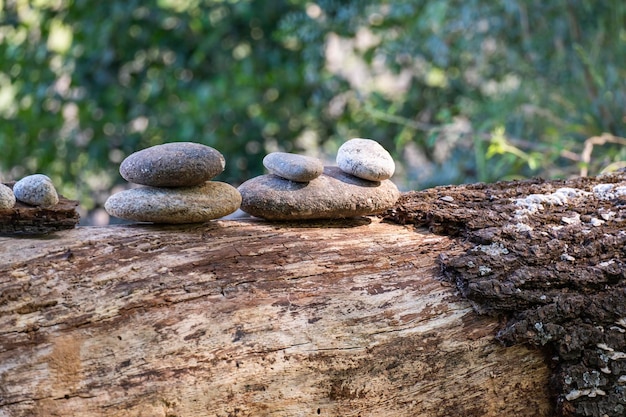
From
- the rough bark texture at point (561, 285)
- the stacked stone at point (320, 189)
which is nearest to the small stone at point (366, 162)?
the stacked stone at point (320, 189)

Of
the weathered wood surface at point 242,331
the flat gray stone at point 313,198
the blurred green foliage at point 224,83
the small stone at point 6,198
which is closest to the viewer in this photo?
the weathered wood surface at point 242,331

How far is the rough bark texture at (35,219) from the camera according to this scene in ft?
4.43

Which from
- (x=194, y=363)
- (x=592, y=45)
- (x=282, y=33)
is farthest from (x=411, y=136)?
(x=194, y=363)

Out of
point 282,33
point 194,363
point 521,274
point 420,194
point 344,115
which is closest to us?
point 194,363

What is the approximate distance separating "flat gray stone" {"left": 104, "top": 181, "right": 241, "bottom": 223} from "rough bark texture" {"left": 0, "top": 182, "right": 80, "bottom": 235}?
8 cm

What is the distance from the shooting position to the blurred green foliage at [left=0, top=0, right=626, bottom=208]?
3732mm

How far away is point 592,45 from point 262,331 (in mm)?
2370

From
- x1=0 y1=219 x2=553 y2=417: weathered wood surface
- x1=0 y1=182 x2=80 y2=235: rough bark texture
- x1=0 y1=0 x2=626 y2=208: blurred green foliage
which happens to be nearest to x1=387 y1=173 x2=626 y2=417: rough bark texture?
x1=0 y1=219 x2=553 y2=417: weathered wood surface

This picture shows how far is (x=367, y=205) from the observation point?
1.56 m

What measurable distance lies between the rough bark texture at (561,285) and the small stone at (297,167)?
31 centimetres

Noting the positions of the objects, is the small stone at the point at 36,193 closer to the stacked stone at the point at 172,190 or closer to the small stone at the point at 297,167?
the stacked stone at the point at 172,190

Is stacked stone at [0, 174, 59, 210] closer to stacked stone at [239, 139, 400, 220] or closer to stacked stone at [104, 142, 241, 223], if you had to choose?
stacked stone at [104, 142, 241, 223]

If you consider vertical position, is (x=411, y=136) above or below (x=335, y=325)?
above

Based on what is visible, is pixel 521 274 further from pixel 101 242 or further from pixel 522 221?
pixel 101 242
